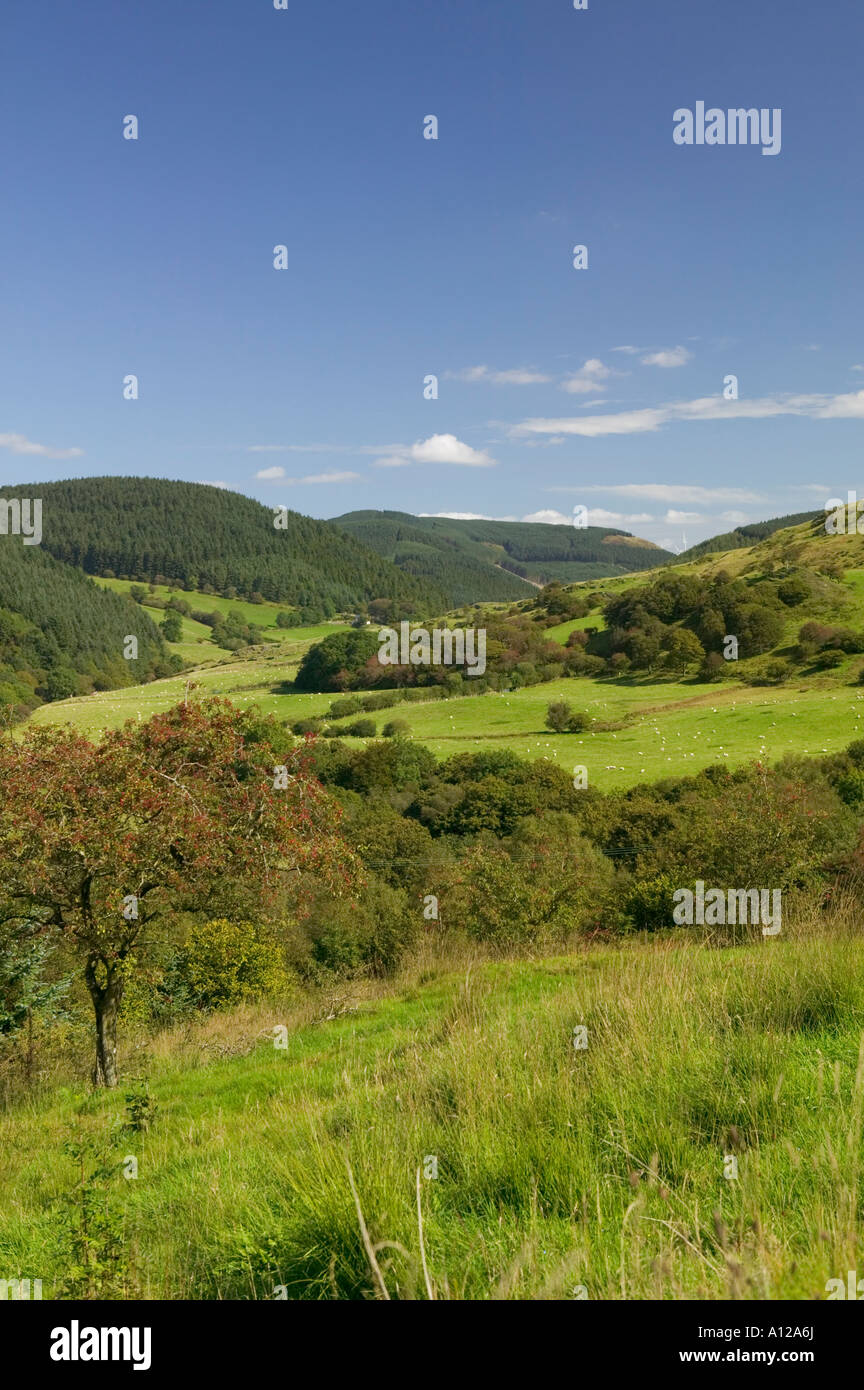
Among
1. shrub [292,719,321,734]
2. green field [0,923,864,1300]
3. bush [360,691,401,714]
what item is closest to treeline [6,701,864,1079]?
green field [0,923,864,1300]

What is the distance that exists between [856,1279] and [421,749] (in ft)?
201

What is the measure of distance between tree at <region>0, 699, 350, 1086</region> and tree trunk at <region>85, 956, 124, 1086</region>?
0.02 m

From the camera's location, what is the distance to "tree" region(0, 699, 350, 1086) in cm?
1151

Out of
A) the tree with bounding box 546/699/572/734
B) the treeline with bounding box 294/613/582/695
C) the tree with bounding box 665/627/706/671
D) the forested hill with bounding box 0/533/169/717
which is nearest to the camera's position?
the tree with bounding box 546/699/572/734

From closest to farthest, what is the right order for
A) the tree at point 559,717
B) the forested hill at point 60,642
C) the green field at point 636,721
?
the green field at point 636,721, the tree at point 559,717, the forested hill at point 60,642

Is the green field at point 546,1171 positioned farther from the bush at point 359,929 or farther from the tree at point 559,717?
the tree at point 559,717

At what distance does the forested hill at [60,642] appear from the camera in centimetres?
14588

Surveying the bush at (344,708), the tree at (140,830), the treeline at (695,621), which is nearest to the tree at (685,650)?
the treeline at (695,621)

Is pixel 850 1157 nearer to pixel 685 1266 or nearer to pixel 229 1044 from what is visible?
pixel 685 1266

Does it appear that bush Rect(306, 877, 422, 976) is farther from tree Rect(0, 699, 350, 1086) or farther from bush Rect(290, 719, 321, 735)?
bush Rect(290, 719, 321, 735)

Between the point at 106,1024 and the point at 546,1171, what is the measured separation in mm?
10406

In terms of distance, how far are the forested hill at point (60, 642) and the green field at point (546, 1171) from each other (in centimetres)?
13387
